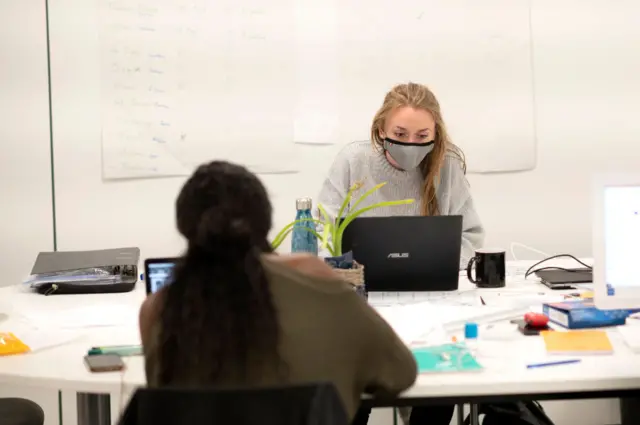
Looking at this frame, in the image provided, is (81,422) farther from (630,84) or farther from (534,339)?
(630,84)

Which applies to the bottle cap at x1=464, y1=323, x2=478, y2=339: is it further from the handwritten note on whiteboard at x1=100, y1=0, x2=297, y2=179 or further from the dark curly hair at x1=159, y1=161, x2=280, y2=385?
the handwritten note on whiteboard at x1=100, y1=0, x2=297, y2=179

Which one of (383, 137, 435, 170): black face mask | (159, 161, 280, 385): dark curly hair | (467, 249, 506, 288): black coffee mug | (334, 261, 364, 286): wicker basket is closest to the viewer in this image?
(159, 161, 280, 385): dark curly hair

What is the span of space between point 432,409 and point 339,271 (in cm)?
73

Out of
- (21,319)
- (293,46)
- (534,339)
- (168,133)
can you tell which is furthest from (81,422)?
(293,46)

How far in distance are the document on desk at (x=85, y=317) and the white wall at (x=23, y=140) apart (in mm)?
1427

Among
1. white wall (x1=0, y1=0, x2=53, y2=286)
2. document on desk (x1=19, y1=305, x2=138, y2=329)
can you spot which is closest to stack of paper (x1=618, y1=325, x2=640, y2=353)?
document on desk (x1=19, y1=305, x2=138, y2=329)

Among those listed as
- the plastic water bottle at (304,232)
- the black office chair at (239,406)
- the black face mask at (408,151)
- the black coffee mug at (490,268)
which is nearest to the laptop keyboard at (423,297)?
the black coffee mug at (490,268)

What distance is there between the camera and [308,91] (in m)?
3.34

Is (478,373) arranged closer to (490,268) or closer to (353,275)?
(353,275)

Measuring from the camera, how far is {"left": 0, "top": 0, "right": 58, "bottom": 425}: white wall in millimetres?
3283

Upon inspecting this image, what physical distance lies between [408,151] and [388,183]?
A: 0.23 meters

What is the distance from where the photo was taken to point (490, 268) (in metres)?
2.19

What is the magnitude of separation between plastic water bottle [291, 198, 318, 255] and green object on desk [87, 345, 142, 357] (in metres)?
0.61

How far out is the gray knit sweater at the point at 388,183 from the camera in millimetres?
2619
